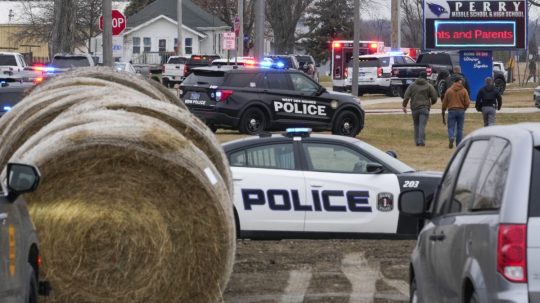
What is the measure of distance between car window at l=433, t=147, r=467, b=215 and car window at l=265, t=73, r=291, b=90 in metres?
20.1

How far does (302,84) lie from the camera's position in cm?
2778

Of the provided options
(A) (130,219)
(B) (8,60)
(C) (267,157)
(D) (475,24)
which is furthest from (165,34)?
(A) (130,219)

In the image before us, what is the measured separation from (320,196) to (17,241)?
7.31 m

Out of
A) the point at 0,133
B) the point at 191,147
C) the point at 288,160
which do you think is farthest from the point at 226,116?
the point at 191,147

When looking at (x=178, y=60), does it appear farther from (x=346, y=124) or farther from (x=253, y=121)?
(x=253, y=121)

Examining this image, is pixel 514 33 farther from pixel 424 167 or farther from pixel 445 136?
pixel 424 167

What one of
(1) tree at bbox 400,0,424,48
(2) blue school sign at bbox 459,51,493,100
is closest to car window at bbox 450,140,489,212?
(2) blue school sign at bbox 459,51,493,100

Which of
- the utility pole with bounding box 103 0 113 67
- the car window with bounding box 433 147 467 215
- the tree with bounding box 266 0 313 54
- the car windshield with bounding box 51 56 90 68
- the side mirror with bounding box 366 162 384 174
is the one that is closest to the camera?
the car window with bounding box 433 147 467 215

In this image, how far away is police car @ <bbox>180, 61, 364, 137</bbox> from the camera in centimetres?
2700

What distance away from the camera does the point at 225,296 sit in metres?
10.3

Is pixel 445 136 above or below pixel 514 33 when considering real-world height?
below

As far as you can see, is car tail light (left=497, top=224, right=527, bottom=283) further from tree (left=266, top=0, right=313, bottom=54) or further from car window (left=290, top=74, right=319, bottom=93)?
tree (left=266, top=0, right=313, bottom=54)

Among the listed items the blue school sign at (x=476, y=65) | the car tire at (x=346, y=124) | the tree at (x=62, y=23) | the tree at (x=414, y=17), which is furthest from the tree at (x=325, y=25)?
the car tire at (x=346, y=124)

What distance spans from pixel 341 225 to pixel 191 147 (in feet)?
16.8
